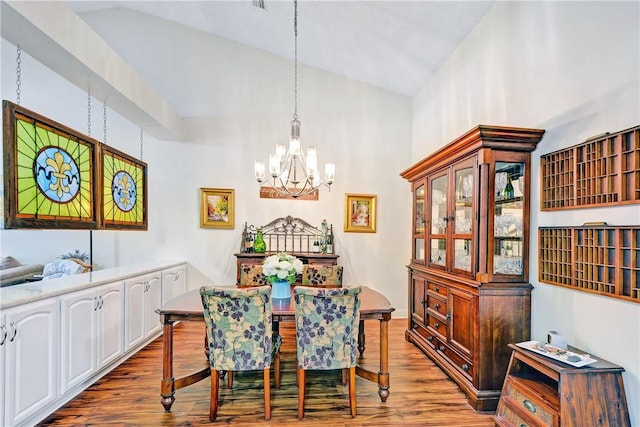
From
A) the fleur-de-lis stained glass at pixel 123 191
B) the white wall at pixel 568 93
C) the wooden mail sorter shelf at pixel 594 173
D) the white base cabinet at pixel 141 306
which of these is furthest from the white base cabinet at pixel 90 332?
the wooden mail sorter shelf at pixel 594 173

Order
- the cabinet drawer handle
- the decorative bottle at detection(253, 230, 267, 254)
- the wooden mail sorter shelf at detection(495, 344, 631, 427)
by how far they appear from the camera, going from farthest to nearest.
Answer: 1. the decorative bottle at detection(253, 230, 267, 254)
2. the cabinet drawer handle
3. the wooden mail sorter shelf at detection(495, 344, 631, 427)

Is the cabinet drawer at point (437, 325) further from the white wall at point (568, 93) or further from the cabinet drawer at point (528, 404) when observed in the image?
the cabinet drawer at point (528, 404)

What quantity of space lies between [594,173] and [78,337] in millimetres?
3916

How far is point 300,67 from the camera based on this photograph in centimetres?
489

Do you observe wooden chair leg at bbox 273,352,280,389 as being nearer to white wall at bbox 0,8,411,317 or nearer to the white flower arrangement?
the white flower arrangement

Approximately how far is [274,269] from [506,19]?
3004 mm

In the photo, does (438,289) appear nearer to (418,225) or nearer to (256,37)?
(418,225)

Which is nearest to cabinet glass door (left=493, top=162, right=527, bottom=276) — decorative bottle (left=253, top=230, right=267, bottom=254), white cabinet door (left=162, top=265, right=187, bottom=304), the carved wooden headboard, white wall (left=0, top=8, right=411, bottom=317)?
white wall (left=0, top=8, right=411, bottom=317)

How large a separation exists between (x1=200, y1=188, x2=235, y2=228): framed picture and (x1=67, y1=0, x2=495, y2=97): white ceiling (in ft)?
7.51

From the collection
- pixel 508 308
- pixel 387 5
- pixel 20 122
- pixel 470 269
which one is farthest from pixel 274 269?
pixel 387 5

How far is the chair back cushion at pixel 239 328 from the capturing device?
2.24m

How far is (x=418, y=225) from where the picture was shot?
12.3ft

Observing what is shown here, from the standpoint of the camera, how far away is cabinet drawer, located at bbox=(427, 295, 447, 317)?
9.91ft

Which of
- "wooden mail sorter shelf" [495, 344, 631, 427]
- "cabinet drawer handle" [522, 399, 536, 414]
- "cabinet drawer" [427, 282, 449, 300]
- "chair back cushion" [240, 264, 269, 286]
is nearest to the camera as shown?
"wooden mail sorter shelf" [495, 344, 631, 427]
